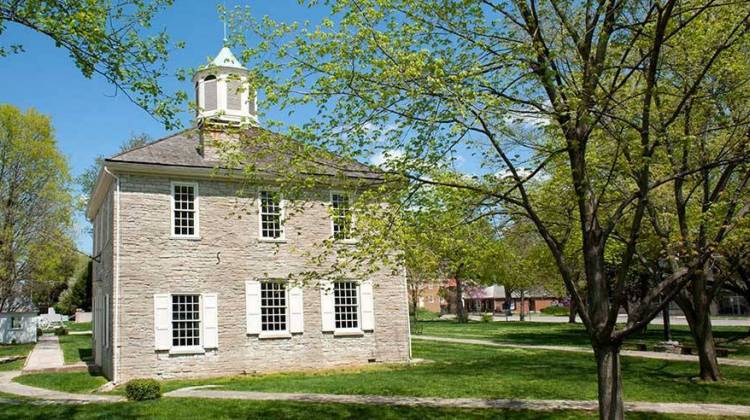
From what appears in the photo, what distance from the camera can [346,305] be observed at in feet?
68.2

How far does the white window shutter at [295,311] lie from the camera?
1975 centimetres

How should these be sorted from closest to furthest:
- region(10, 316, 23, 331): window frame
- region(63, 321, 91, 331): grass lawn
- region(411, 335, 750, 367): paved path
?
region(411, 335, 750, 367): paved path → region(10, 316, 23, 331): window frame → region(63, 321, 91, 331): grass lawn

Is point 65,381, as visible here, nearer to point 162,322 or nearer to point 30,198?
point 162,322

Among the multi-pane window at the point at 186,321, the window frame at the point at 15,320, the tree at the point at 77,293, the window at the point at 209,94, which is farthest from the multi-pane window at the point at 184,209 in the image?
the tree at the point at 77,293

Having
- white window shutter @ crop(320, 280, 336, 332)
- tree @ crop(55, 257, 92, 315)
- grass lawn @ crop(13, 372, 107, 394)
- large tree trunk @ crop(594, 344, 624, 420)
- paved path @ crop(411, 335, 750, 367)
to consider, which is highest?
tree @ crop(55, 257, 92, 315)

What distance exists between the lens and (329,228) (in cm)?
2095

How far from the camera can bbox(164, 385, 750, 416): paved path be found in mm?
11750

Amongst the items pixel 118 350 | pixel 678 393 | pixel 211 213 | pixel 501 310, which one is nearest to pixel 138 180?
pixel 211 213

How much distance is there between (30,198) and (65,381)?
1984cm

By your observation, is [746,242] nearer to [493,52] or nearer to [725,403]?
[725,403]

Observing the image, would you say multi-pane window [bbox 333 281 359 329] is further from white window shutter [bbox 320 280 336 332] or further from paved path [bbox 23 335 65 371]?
paved path [bbox 23 335 65 371]

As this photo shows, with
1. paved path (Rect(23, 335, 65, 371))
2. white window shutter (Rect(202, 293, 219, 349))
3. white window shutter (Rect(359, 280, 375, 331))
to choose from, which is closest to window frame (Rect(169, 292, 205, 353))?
white window shutter (Rect(202, 293, 219, 349))

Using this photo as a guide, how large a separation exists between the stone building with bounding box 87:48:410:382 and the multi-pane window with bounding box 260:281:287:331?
3cm

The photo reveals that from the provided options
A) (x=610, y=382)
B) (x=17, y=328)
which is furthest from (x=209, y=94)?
(x=17, y=328)
